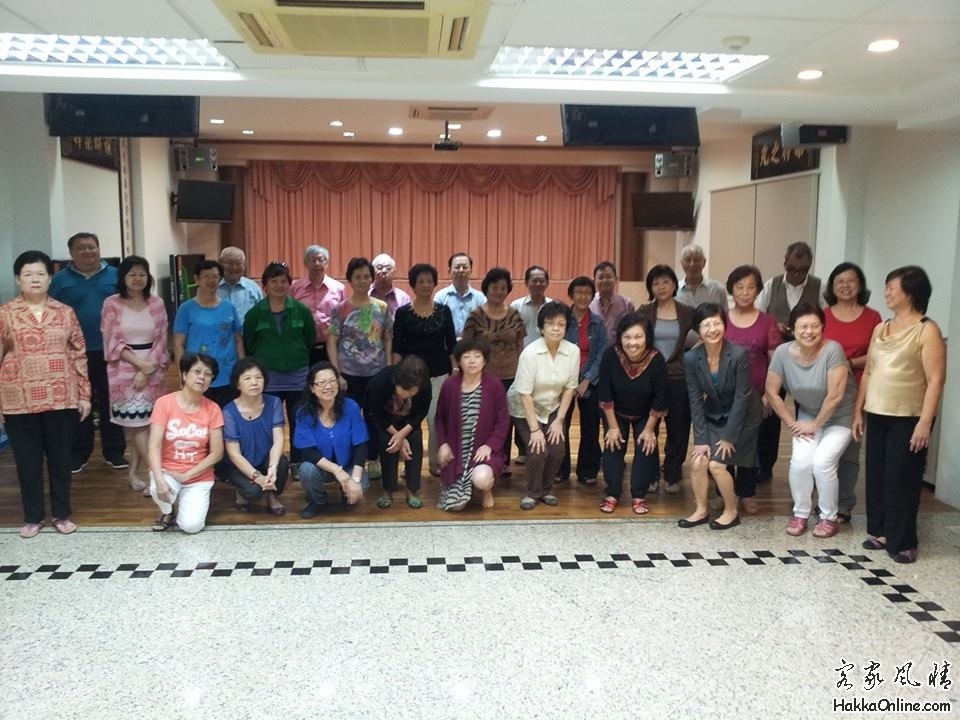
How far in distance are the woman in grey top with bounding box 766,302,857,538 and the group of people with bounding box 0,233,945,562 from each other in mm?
10

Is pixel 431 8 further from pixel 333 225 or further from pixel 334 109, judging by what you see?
pixel 333 225

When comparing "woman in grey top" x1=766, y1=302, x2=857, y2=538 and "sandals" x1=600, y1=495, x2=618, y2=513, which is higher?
"woman in grey top" x1=766, y1=302, x2=857, y2=538

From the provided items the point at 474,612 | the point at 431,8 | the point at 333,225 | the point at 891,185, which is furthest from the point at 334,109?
the point at 474,612

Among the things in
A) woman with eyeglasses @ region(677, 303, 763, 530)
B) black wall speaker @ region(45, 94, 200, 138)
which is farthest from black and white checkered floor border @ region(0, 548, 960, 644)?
black wall speaker @ region(45, 94, 200, 138)

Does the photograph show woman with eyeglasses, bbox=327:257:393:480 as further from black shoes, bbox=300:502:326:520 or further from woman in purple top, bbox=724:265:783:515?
woman in purple top, bbox=724:265:783:515

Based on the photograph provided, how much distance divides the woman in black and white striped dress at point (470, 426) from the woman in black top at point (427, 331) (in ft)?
1.31

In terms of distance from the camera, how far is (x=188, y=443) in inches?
157

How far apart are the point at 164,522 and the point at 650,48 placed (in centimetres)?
325

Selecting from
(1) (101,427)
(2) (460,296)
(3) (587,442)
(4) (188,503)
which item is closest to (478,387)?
(3) (587,442)

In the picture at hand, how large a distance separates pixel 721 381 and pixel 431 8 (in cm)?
231

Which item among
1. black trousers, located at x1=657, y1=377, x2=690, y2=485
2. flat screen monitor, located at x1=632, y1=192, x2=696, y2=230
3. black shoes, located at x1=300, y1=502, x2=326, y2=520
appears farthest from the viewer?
flat screen monitor, located at x1=632, y1=192, x2=696, y2=230

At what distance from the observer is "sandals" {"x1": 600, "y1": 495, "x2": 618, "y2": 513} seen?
4359 mm

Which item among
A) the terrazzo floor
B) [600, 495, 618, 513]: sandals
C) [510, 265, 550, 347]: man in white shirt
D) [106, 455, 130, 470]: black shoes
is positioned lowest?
the terrazzo floor

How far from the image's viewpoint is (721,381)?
4082mm
